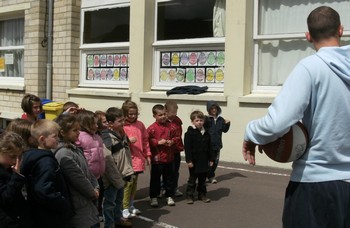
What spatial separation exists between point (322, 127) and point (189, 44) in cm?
832

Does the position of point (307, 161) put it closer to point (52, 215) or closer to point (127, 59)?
point (52, 215)

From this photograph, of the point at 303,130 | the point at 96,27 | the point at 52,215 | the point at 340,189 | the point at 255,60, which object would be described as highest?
the point at 96,27

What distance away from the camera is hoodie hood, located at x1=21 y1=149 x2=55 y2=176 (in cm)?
348

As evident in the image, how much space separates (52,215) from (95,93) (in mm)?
8908

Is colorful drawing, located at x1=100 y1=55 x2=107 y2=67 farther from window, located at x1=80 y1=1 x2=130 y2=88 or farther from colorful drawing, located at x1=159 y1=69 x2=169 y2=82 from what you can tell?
colorful drawing, located at x1=159 y1=69 x2=169 y2=82

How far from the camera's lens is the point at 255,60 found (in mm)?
9906

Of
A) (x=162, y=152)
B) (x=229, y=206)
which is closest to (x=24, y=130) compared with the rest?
(x=162, y=152)

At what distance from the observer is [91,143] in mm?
4711

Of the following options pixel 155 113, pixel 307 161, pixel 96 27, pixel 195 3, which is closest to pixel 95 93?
pixel 96 27

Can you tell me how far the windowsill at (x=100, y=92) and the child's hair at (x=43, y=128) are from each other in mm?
7780

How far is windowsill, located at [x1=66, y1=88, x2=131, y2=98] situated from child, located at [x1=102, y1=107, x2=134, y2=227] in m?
6.06

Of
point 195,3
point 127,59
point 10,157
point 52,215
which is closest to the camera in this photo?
point 10,157

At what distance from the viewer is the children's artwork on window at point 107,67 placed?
12305mm

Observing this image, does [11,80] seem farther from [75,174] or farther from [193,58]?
[75,174]
